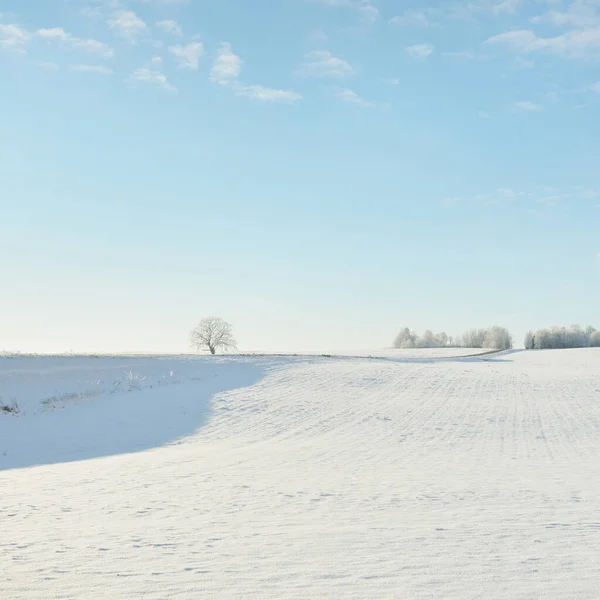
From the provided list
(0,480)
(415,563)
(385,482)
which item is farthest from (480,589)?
(0,480)

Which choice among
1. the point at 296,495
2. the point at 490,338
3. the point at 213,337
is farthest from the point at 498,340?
the point at 296,495

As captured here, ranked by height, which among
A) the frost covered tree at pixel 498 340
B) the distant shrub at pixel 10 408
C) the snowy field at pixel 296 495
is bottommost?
the snowy field at pixel 296 495

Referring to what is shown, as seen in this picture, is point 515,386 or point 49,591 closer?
point 49,591

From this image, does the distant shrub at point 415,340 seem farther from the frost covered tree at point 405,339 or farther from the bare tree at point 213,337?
the bare tree at point 213,337

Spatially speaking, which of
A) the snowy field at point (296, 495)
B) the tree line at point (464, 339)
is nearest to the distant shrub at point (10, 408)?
the snowy field at point (296, 495)

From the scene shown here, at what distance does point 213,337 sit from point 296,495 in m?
72.8

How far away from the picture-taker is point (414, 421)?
72.5ft

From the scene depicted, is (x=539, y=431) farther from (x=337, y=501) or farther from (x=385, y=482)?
(x=337, y=501)

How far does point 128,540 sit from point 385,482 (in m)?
5.41

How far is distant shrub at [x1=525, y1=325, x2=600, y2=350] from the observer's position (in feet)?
352

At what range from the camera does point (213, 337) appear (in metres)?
82.8

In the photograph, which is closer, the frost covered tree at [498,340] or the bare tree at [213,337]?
the bare tree at [213,337]

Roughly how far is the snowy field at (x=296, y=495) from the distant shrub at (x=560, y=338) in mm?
83781

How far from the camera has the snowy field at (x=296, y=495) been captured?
261 inches
